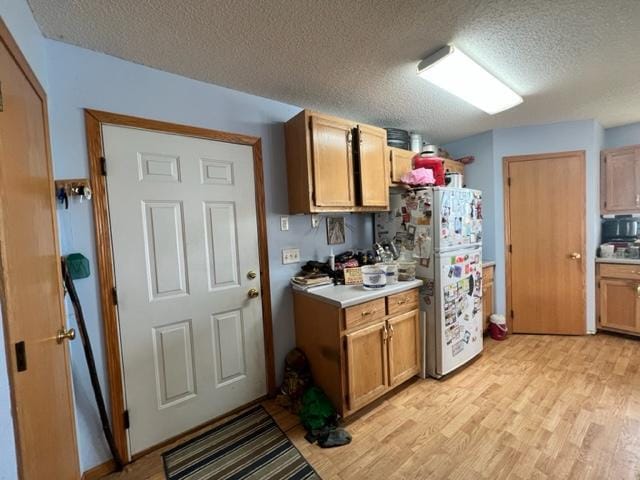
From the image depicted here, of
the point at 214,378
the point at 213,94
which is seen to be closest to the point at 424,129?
the point at 213,94

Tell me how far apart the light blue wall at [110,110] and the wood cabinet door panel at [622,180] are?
11.5 ft

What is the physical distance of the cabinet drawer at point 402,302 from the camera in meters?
2.05

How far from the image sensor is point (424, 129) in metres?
3.00

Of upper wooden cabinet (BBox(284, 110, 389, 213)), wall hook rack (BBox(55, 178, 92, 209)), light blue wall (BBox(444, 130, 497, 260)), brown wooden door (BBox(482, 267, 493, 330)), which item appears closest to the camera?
wall hook rack (BBox(55, 178, 92, 209))

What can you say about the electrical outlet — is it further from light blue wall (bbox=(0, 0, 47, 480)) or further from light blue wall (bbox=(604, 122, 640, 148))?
light blue wall (bbox=(604, 122, 640, 148))

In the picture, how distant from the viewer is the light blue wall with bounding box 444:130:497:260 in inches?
126

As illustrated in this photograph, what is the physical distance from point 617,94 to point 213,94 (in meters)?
3.22

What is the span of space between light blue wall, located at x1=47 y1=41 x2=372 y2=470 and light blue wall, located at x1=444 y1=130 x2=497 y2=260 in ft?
7.94

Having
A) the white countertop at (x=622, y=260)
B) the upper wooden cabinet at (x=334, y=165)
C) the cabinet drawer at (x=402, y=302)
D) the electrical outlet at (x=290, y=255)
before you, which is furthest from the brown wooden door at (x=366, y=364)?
the white countertop at (x=622, y=260)

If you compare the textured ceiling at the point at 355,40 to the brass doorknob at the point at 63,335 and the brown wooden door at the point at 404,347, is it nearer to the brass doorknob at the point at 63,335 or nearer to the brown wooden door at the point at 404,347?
the brass doorknob at the point at 63,335

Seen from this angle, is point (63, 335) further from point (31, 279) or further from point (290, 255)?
point (290, 255)

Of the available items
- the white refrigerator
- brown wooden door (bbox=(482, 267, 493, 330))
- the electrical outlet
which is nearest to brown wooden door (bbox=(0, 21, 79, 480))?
the electrical outlet

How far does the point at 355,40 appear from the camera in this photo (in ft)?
4.88

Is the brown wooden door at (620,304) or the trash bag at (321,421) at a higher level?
the brown wooden door at (620,304)
